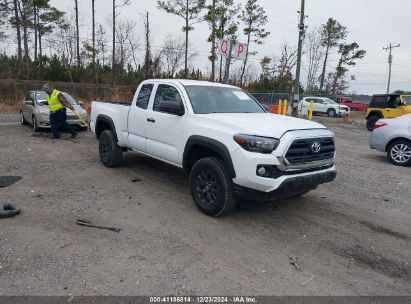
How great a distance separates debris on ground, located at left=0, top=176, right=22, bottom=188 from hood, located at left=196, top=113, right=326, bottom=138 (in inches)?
145

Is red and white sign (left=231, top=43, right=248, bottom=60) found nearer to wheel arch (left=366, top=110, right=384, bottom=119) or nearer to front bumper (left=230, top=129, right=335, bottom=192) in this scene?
front bumper (left=230, top=129, right=335, bottom=192)

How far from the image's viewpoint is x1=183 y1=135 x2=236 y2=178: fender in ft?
14.4

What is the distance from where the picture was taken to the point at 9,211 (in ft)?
15.2

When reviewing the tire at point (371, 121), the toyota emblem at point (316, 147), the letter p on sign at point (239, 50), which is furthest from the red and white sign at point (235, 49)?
the tire at point (371, 121)

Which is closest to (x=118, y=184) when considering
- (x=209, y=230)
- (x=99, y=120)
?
(x=99, y=120)

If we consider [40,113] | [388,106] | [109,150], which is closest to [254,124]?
[109,150]

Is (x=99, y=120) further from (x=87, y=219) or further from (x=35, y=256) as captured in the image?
(x=35, y=256)

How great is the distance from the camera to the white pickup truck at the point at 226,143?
421 cm

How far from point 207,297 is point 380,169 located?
681 centimetres

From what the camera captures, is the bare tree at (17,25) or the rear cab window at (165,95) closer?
the rear cab window at (165,95)

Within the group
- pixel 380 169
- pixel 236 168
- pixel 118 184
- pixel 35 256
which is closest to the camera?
pixel 35 256

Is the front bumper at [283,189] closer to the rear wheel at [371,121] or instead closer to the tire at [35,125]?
the tire at [35,125]

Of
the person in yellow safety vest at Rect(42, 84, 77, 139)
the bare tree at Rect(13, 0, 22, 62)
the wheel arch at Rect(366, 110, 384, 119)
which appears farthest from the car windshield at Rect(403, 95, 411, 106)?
the bare tree at Rect(13, 0, 22, 62)

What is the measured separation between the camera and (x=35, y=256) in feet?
11.9
